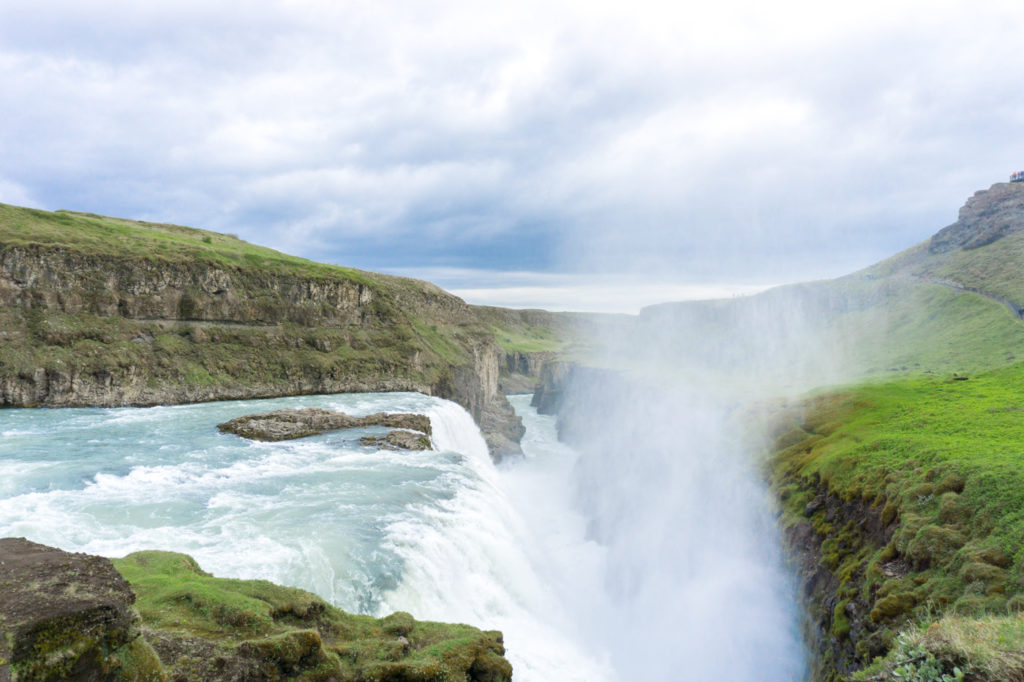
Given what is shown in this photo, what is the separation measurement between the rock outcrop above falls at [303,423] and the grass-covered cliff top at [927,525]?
71.6 ft

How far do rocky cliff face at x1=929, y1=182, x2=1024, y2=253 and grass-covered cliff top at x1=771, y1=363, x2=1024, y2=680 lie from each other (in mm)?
98285

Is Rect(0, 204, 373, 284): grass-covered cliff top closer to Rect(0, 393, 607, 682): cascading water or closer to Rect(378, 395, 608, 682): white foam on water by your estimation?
Rect(0, 393, 607, 682): cascading water

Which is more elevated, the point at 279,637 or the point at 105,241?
the point at 105,241

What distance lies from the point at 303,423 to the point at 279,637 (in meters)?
28.3

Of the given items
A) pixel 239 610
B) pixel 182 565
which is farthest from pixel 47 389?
pixel 239 610

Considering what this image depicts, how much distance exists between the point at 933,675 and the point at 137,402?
56031 millimetres

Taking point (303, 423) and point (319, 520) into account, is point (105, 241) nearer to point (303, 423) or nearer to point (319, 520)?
point (303, 423)

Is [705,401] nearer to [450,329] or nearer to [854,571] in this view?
[854,571]

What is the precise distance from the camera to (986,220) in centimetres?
10625

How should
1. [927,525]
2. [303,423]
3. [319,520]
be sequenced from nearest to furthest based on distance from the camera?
[927,525]
[319,520]
[303,423]

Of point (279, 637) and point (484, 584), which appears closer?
point (279, 637)

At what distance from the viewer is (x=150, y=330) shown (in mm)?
52188

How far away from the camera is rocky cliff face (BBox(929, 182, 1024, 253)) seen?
99125 mm

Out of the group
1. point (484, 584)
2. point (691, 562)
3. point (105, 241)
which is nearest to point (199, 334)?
point (105, 241)
